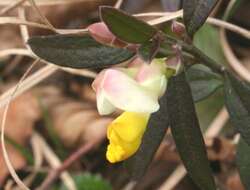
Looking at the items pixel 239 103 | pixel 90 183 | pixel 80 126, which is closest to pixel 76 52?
pixel 239 103

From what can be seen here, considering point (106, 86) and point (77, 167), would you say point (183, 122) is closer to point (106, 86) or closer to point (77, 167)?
point (106, 86)

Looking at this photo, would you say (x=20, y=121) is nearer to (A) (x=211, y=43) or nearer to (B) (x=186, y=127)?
(A) (x=211, y=43)

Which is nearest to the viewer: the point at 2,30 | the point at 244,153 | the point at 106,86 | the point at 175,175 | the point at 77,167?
the point at 106,86

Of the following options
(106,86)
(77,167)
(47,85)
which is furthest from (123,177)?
(106,86)

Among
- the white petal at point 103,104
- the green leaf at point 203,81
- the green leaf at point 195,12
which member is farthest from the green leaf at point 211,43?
the white petal at point 103,104

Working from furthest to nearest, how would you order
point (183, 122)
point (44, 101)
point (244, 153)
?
1. point (44, 101)
2. point (244, 153)
3. point (183, 122)

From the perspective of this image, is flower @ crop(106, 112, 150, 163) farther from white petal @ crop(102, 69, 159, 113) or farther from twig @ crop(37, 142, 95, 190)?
twig @ crop(37, 142, 95, 190)

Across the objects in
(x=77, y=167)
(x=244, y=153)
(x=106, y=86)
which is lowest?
(x=77, y=167)
